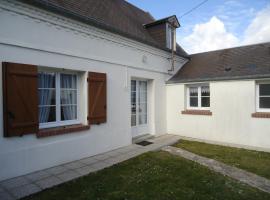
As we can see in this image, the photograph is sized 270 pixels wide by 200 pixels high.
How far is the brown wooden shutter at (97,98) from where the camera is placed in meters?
6.42

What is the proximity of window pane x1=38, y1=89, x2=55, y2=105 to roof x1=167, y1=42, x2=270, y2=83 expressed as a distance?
592 centimetres

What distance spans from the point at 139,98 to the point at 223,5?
16.3 ft

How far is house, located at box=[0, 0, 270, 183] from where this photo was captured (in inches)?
190

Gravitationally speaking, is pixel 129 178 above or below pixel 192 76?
below

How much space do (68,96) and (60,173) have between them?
7.13 feet

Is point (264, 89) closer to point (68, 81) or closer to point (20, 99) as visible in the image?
point (68, 81)

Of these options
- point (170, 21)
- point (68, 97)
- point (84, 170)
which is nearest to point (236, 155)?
point (84, 170)

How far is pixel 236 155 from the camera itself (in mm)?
6883

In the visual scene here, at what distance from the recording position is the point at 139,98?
353 inches

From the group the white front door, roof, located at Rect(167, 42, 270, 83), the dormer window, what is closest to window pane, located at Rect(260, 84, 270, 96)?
roof, located at Rect(167, 42, 270, 83)

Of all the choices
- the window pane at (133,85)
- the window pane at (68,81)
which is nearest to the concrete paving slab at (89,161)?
the window pane at (68,81)

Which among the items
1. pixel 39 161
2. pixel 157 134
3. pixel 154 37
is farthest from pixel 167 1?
pixel 39 161

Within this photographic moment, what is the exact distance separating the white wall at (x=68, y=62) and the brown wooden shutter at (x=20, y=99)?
0.16 m

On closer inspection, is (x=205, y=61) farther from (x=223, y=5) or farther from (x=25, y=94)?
(x=25, y=94)
